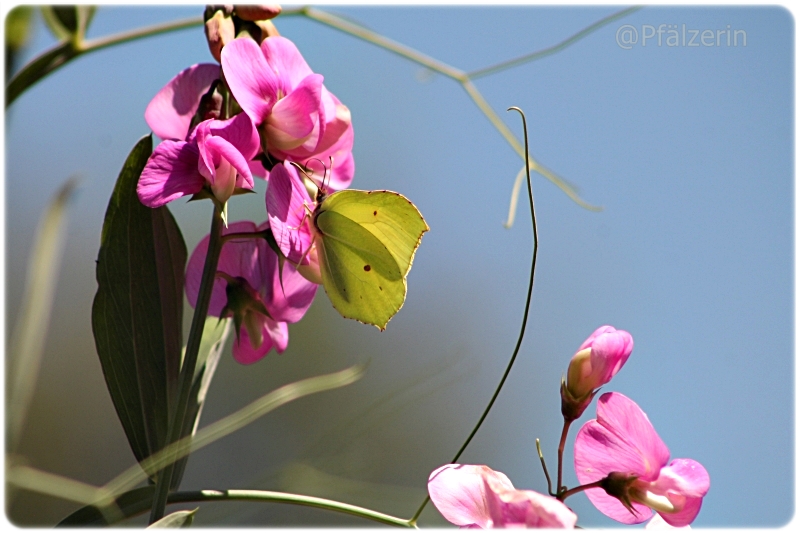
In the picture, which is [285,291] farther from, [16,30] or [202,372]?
[16,30]

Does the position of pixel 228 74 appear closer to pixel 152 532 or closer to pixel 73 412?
pixel 152 532

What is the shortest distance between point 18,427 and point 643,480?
1.22 ft

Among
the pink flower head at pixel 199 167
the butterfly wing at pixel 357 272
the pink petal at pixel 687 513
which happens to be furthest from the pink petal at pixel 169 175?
the pink petal at pixel 687 513

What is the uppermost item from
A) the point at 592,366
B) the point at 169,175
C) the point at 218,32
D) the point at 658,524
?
the point at 218,32

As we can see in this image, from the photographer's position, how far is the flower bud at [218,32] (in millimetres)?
Answer: 515

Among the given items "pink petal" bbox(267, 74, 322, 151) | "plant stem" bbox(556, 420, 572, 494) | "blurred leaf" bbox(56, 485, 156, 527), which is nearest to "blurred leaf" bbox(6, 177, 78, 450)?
"blurred leaf" bbox(56, 485, 156, 527)

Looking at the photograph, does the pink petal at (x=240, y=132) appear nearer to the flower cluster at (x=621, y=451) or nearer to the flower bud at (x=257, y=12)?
the flower bud at (x=257, y=12)

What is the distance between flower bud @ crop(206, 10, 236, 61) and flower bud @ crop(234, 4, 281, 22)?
13mm

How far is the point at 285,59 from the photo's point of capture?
1.76 ft

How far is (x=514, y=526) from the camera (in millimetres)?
387

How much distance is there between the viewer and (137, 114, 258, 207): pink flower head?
1.53ft

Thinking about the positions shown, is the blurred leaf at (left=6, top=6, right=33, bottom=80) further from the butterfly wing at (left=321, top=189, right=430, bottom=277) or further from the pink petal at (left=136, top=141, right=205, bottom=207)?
the butterfly wing at (left=321, top=189, right=430, bottom=277)

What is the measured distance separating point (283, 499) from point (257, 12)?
329mm

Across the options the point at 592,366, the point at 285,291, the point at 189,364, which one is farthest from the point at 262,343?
the point at 592,366
